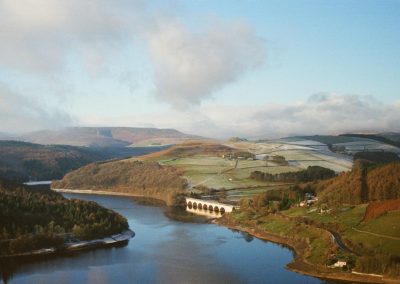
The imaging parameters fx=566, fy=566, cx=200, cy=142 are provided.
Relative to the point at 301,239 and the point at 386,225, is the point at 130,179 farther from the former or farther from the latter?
the point at 386,225

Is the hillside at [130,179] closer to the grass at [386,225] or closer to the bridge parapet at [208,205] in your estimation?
the bridge parapet at [208,205]

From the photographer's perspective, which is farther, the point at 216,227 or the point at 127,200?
the point at 127,200

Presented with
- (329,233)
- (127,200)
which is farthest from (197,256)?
(127,200)

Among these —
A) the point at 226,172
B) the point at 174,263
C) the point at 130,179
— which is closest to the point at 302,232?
the point at 174,263

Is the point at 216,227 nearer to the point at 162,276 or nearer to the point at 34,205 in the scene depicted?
the point at 34,205

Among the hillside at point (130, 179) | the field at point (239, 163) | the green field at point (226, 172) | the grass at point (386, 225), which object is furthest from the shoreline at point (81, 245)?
the hillside at point (130, 179)

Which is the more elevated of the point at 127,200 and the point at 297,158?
the point at 297,158
